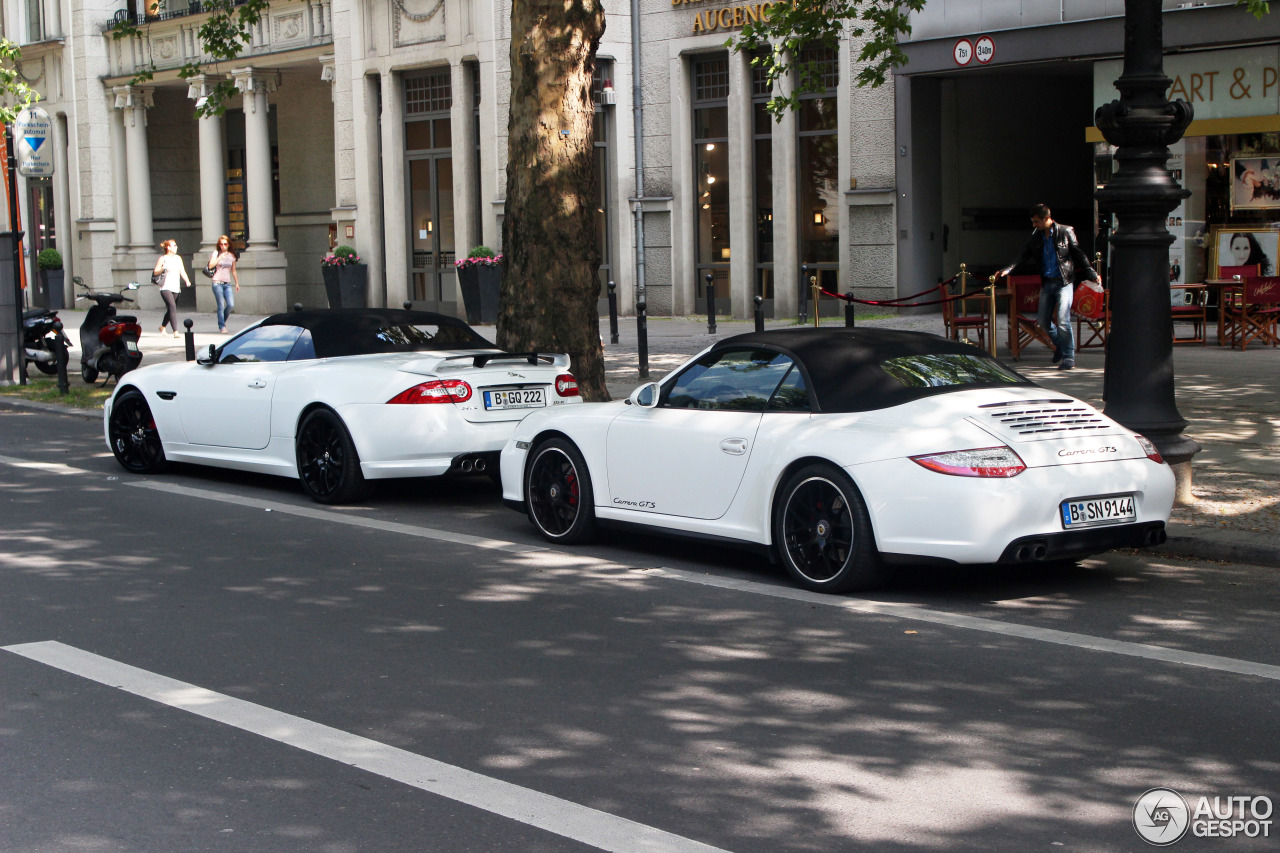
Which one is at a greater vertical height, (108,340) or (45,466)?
(108,340)

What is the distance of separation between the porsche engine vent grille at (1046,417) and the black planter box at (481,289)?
19736mm

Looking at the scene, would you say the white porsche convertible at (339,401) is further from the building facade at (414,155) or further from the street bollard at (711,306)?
the building facade at (414,155)

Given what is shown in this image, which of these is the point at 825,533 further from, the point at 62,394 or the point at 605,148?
the point at 605,148

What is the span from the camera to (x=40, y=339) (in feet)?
66.4

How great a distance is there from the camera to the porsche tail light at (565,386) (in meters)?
10.5

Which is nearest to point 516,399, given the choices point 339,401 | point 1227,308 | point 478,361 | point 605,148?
point 478,361

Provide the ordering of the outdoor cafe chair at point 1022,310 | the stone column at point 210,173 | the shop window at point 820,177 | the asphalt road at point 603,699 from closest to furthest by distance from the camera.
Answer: the asphalt road at point 603,699, the outdoor cafe chair at point 1022,310, the shop window at point 820,177, the stone column at point 210,173

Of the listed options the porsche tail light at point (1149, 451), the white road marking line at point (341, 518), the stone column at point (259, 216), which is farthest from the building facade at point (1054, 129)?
the stone column at point (259, 216)

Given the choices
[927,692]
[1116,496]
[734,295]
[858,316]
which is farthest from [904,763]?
[734,295]

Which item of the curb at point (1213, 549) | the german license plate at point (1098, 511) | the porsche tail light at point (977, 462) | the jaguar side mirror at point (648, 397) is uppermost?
the jaguar side mirror at point (648, 397)

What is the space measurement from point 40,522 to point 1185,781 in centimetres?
755

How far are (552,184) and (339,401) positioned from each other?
3554 millimetres

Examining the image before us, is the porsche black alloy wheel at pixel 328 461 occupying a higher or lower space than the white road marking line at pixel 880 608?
higher

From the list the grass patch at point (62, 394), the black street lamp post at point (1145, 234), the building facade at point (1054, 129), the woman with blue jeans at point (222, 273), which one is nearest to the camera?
the black street lamp post at point (1145, 234)
